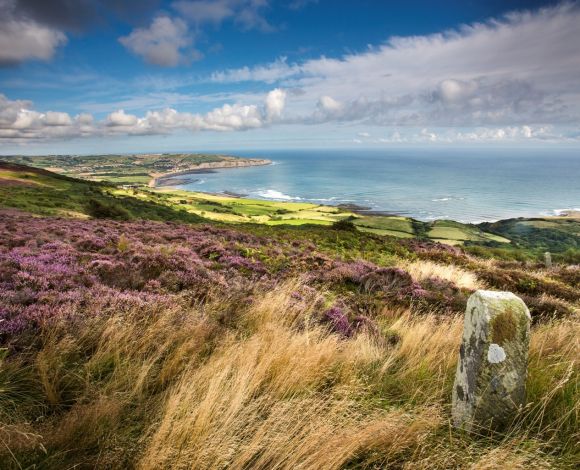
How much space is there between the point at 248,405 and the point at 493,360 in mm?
2298

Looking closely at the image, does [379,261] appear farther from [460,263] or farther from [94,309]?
[94,309]

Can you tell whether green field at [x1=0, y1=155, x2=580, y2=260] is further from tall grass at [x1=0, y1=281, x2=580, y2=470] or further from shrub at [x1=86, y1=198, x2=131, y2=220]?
tall grass at [x1=0, y1=281, x2=580, y2=470]

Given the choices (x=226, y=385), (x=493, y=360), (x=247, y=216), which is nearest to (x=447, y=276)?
(x=493, y=360)

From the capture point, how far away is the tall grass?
8.54 ft

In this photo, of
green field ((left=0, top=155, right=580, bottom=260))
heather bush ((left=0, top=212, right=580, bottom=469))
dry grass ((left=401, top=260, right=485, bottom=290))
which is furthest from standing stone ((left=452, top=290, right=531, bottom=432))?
green field ((left=0, top=155, right=580, bottom=260))

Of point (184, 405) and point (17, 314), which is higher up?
point (17, 314)

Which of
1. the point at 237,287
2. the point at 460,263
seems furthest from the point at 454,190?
the point at 237,287

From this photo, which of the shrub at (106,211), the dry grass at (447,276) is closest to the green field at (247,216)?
the shrub at (106,211)

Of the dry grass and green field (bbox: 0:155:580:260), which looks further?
green field (bbox: 0:155:580:260)

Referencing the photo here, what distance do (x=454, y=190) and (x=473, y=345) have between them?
198 metres

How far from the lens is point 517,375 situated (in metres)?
3.04

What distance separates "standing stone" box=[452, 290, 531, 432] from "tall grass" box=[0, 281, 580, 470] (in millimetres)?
162

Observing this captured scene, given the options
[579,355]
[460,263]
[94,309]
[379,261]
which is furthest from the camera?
[460,263]

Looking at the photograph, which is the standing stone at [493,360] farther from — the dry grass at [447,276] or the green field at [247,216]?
the green field at [247,216]
